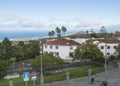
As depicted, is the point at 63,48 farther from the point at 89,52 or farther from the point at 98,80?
the point at 98,80

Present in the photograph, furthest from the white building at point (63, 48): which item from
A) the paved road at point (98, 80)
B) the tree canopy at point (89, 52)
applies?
the paved road at point (98, 80)

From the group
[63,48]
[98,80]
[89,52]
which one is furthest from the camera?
[63,48]

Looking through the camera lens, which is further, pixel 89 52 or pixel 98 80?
pixel 89 52

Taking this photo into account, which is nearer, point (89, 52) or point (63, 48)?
point (89, 52)

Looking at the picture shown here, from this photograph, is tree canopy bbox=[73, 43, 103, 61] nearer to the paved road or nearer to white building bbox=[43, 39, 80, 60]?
the paved road

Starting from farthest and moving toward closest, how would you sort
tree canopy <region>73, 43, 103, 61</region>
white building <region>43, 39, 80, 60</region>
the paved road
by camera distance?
1. white building <region>43, 39, 80, 60</region>
2. tree canopy <region>73, 43, 103, 61</region>
3. the paved road

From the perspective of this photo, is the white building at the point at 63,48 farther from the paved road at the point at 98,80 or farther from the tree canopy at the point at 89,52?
the paved road at the point at 98,80

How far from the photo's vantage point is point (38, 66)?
45250 mm

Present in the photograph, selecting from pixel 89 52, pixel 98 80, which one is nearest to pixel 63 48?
pixel 89 52

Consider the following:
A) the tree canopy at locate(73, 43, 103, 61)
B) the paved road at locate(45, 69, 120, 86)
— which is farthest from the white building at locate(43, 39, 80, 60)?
the paved road at locate(45, 69, 120, 86)

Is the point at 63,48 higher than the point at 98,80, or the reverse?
the point at 63,48

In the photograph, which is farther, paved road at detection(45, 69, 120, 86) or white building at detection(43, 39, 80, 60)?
white building at detection(43, 39, 80, 60)

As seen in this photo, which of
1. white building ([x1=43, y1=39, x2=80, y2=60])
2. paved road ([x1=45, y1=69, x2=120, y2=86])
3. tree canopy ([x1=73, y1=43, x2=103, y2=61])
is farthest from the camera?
white building ([x1=43, y1=39, x2=80, y2=60])

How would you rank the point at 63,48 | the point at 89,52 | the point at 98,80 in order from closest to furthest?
the point at 98,80
the point at 89,52
the point at 63,48
